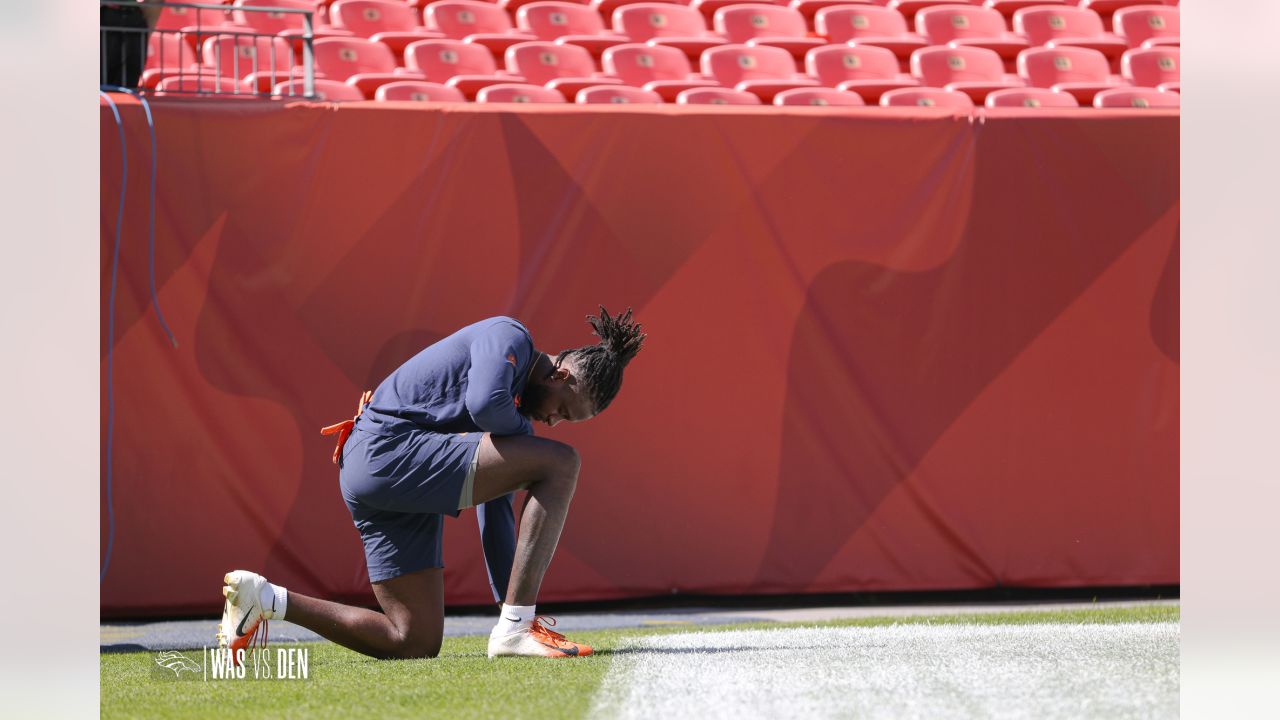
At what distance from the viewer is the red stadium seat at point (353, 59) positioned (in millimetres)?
8352

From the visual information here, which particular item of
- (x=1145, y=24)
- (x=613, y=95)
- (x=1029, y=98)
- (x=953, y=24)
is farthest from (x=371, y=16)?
(x=1145, y=24)

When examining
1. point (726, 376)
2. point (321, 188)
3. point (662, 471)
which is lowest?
point (662, 471)

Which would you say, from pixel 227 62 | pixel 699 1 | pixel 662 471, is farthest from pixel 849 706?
pixel 699 1

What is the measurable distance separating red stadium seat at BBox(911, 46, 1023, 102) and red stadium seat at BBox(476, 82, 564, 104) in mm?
2417

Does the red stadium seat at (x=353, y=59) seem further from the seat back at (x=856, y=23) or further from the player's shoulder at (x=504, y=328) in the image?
the player's shoulder at (x=504, y=328)

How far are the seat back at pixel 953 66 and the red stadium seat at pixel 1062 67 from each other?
0.58 ft

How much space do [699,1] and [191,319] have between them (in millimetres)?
4908

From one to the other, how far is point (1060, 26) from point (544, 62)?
370cm

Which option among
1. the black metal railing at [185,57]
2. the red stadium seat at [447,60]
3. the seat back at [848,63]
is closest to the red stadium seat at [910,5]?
the seat back at [848,63]

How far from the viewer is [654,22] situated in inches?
378

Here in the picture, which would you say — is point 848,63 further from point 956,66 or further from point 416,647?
point 416,647

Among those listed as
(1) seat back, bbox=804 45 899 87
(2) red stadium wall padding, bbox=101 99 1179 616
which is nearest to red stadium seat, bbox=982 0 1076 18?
(1) seat back, bbox=804 45 899 87

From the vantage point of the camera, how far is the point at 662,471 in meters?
6.49
